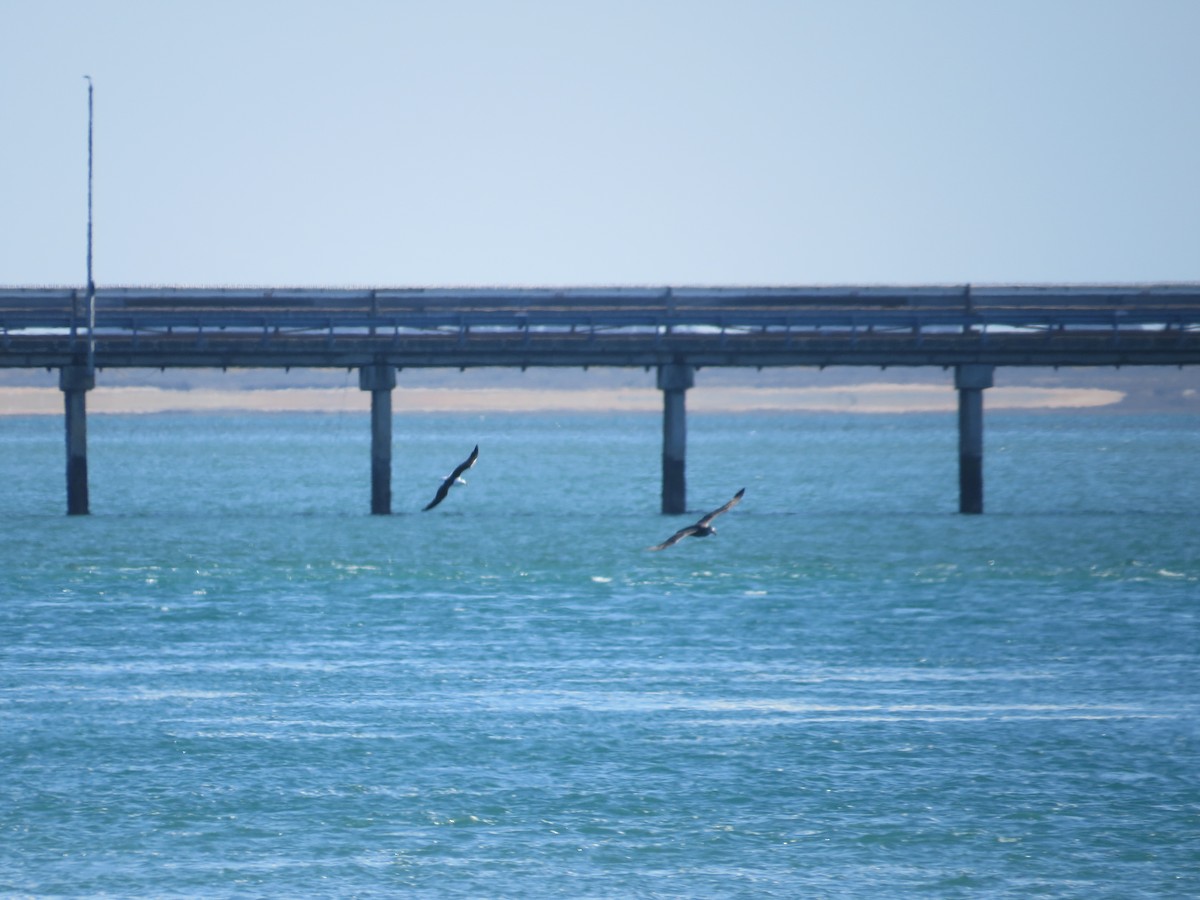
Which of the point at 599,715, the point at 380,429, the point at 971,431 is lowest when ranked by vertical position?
the point at 599,715

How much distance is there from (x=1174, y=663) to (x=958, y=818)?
10.9 meters

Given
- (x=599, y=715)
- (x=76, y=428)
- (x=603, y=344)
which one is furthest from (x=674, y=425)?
(x=599, y=715)

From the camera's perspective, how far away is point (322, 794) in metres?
19.9

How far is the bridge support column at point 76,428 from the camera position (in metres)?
44.8

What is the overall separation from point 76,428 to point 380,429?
7.80 meters

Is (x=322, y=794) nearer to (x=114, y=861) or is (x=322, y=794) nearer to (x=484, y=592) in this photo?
(x=114, y=861)

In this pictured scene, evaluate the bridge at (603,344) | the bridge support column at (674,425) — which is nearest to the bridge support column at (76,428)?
the bridge at (603,344)

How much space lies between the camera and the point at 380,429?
149 ft

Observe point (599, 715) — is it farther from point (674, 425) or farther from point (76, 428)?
point (76, 428)

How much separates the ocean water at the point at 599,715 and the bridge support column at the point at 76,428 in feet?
5.26

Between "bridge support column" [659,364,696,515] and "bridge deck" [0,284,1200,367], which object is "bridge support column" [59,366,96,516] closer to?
"bridge deck" [0,284,1200,367]

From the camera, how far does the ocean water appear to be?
17.4 m

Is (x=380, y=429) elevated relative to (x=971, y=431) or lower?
elevated

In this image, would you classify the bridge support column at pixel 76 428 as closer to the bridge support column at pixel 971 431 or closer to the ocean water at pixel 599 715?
the ocean water at pixel 599 715
